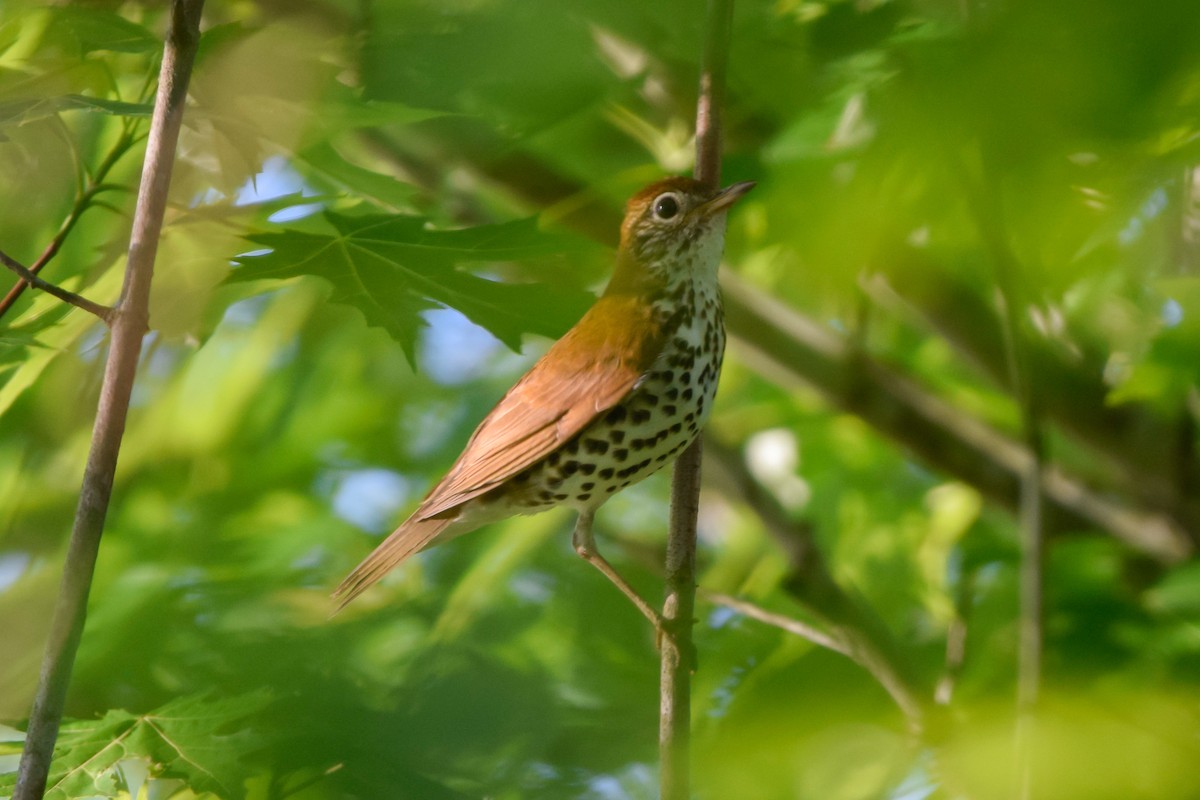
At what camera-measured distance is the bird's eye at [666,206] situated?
285 centimetres

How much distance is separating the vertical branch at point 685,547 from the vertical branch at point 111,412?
0.85 m

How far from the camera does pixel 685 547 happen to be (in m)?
2.15

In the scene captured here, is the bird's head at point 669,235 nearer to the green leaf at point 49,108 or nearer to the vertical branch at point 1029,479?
the vertical branch at point 1029,479

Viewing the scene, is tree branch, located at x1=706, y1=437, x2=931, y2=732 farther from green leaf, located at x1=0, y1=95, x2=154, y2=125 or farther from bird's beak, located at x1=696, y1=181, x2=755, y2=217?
green leaf, located at x1=0, y1=95, x2=154, y2=125

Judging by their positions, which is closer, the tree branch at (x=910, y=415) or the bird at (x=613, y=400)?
the bird at (x=613, y=400)

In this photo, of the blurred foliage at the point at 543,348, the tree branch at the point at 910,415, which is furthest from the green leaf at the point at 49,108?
the tree branch at the point at 910,415

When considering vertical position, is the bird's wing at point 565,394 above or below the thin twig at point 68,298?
above

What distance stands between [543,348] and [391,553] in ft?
6.59

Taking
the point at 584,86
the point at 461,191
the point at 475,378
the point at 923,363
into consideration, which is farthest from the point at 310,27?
the point at 923,363

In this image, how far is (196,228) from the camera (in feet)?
7.95

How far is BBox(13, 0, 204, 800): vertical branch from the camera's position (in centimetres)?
148

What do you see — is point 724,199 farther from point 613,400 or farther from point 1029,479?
point 1029,479

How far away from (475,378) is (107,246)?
2.53 metres

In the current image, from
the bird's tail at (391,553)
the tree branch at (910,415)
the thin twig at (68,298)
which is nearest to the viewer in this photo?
the thin twig at (68,298)
